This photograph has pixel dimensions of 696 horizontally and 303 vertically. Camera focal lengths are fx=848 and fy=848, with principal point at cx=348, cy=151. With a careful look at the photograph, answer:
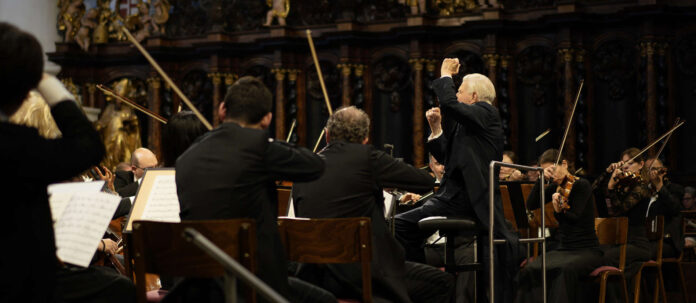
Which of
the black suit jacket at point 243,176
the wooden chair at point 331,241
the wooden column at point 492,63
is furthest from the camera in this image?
the wooden column at point 492,63

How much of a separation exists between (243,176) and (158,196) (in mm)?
878

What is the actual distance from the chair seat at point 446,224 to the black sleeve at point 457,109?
694mm

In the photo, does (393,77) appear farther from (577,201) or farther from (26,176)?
(26,176)

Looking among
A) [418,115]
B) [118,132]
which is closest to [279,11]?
[418,115]

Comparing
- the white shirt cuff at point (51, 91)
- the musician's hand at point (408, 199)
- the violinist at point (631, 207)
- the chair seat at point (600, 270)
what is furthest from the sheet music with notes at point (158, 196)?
the violinist at point (631, 207)

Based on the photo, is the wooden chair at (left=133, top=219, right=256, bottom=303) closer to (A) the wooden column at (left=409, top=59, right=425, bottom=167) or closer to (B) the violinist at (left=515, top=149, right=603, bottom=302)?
(B) the violinist at (left=515, top=149, right=603, bottom=302)

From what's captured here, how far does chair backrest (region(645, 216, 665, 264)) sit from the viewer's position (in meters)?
7.34

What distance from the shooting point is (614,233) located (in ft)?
21.3

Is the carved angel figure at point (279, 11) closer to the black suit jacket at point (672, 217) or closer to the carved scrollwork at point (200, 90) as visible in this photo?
the carved scrollwork at point (200, 90)

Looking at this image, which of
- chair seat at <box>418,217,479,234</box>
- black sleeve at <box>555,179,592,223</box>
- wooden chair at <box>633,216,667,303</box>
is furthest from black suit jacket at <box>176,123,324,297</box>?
wooden chair at <box>633,216,667,303</box>

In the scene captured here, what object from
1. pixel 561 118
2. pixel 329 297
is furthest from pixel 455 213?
pixel 561 118

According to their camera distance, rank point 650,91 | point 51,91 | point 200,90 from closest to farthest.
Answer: point 51,91 < point 650,91 < point 200,90

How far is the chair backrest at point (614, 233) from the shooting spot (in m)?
6.47

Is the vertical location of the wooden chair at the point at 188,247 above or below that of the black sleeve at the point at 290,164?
below
